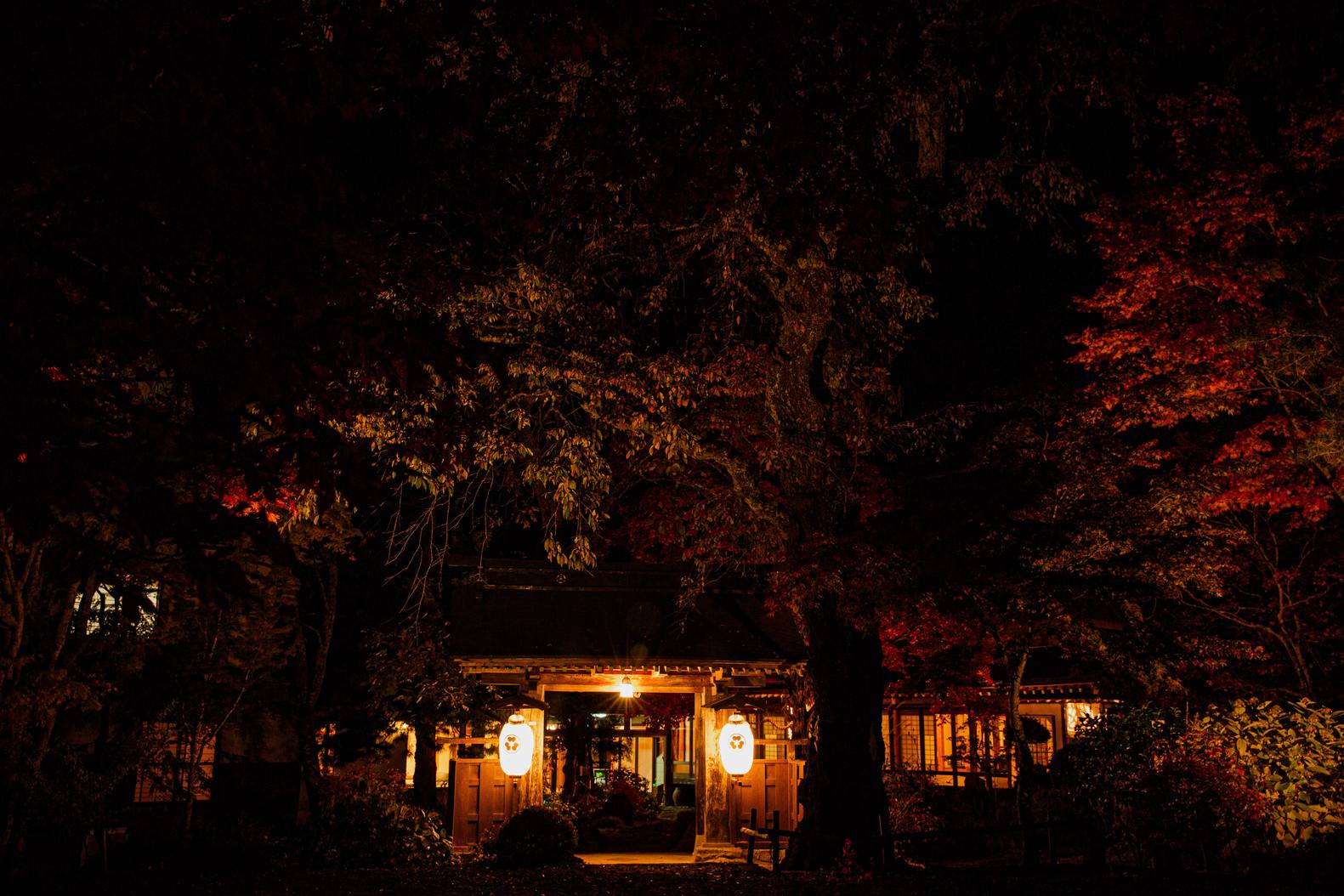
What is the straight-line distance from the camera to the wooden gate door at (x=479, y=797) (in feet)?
53.5

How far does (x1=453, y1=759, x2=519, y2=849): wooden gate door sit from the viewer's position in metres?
16.3

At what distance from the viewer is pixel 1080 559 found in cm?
1477

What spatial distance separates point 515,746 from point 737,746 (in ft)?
10.8

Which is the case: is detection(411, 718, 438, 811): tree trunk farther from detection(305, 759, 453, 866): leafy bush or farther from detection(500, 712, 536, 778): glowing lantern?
detection(500, 712, 536, 778): glowing lantern

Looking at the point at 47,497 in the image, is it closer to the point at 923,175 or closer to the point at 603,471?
A: the point at 603,471

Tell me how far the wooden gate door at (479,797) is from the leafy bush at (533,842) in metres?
1.04

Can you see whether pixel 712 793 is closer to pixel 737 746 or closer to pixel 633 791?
pixel 737 746

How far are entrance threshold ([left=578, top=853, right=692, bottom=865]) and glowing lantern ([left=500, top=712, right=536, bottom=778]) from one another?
1.82 m

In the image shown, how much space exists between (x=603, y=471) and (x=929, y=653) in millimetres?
9924

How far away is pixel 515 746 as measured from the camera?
1567 centimetres

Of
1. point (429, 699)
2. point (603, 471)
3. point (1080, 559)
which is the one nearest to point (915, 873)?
point (1080, 559)

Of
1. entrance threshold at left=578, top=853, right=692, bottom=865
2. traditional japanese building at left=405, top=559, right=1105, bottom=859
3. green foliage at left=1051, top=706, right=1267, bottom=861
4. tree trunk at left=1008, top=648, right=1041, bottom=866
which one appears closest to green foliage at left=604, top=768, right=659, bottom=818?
entrance threshold at left=578, top=853, right=692, bottom=865

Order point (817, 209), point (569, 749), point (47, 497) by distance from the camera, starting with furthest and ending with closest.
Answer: point (569, 749)
point (817, 209)
point (47, 497)

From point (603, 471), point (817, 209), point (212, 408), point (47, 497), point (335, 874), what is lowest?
point (335, 874)
